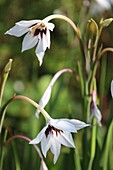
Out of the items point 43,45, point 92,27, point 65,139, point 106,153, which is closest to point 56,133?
point 65,139

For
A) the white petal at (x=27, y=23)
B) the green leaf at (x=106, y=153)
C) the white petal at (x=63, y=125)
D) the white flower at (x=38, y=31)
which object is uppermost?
the white petal at (x=27, y=23)

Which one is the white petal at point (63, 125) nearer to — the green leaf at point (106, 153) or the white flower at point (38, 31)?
the white flower at point (38, 31)

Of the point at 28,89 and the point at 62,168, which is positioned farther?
the point at 28,89

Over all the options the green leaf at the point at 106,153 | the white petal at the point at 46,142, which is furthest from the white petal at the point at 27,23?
the green leaf at the point at 106,153

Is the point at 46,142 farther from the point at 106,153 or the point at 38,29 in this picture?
the point at 106,153

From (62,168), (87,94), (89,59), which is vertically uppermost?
(89,59)

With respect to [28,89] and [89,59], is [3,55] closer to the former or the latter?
[28,89]

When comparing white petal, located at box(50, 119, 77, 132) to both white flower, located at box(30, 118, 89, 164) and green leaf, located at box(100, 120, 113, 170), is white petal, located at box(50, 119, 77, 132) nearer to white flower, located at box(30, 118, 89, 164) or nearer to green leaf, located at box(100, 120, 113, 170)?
white flower, located at box(30, 118, 89, 164)

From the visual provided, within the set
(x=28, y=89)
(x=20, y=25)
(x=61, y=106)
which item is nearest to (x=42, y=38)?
(x=20, y=25)
